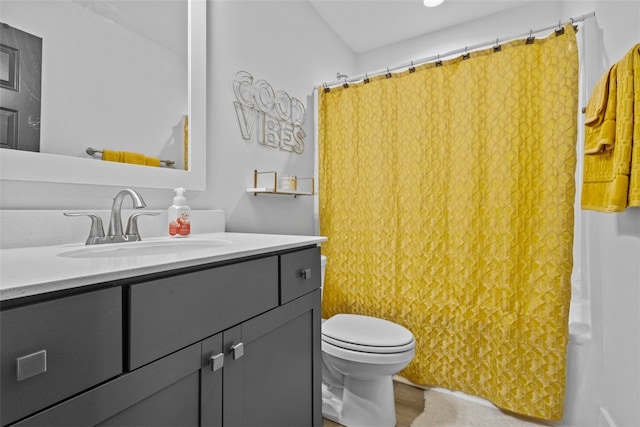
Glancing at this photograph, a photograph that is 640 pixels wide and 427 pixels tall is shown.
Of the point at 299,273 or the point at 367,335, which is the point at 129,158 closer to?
the point at 299,273

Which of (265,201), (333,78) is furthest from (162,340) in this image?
(333,78)

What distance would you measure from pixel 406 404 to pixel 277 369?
109 cm

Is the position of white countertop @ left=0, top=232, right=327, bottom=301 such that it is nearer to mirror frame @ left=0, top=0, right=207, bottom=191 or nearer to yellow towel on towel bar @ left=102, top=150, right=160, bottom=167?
mirror frame @ left=0, top=0, right=207, bottom=191

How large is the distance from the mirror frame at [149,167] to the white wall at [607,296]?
1.64 meters

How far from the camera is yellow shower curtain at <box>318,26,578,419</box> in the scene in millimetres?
1450

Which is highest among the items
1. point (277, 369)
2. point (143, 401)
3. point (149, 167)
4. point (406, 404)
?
point (149, 167)

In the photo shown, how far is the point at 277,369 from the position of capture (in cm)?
93

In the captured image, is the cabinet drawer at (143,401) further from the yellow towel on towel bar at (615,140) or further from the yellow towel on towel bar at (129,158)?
the yellow towel on towel bar at (615,140)

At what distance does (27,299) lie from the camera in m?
0.45

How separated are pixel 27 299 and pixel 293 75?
187 cm

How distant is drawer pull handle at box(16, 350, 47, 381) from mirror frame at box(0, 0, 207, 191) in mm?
643

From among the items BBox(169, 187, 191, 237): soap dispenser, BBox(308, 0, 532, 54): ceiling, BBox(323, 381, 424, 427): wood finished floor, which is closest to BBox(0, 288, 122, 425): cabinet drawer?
BBox(169, 187, 191, 237): soap dispenser

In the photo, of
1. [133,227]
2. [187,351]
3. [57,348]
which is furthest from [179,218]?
[57,348]

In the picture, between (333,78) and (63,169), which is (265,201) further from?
(333,78)
